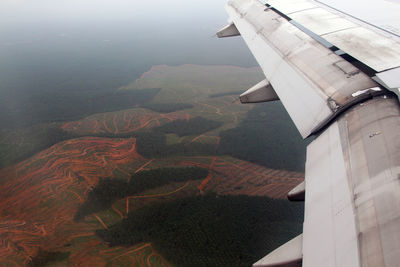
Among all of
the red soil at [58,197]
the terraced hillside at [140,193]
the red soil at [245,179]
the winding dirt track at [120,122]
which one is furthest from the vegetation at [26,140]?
the red soil at [245,179]

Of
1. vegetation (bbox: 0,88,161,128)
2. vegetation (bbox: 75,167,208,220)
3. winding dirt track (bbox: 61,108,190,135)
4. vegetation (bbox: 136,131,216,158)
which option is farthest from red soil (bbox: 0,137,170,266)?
vegetation (bbox: 0,88,161,128)

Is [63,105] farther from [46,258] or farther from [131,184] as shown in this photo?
[46,258]

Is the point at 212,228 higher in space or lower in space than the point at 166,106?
lower

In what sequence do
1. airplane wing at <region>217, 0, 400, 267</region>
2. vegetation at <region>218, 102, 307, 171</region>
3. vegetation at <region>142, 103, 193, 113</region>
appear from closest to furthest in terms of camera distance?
airplane wing at <region>217, 0, 400, 267</region> → vegetation at <region>218, 102, 307, 171</region> → vegetation at <region>142, 103, 193, 113</region>

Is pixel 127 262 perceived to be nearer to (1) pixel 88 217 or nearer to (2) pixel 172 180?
(1) pixel 88 217

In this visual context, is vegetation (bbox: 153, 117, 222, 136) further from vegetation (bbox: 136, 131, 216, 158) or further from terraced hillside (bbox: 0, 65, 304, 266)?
vegetation (bbox: 136, 131, 216, 158)

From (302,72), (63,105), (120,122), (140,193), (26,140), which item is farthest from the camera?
(63,105)

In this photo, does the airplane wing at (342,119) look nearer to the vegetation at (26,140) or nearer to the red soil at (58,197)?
the red soil at (58,197)

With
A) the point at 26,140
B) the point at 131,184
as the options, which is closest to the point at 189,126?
the point at 131,184
